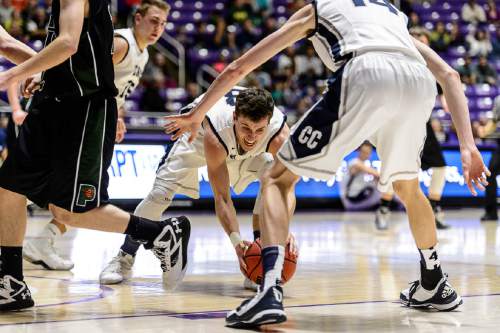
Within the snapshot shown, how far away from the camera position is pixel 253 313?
138 inches

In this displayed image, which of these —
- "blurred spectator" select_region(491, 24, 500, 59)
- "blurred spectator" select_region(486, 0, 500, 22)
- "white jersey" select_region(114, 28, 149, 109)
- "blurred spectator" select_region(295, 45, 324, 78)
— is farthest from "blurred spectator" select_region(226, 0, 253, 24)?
"white jersey" select_region(114, 28, 149, 109)

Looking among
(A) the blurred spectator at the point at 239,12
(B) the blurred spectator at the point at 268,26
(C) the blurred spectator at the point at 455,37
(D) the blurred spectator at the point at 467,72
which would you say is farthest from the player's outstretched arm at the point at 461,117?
(C) the blurred spectator at the point at 455,37

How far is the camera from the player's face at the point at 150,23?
604 cm

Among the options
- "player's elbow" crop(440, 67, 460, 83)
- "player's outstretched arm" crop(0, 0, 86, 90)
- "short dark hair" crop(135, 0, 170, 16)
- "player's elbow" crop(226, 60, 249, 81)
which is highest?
"short dark hair" crop(135, 0, 170, 16)

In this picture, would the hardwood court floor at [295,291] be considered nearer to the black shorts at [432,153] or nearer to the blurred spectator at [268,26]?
the black shorts at [432,153]

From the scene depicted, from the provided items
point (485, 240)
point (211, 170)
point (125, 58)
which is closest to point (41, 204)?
point (211, 170)

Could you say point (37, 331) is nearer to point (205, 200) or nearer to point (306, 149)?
point (306, 149)

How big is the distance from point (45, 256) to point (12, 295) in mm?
1837

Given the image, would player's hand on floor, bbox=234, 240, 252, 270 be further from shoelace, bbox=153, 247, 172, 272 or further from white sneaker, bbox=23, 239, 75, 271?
white sneaker, bbox=23, 239, 75, 271

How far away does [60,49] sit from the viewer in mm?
3789

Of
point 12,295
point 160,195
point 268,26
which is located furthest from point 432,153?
point 268,26

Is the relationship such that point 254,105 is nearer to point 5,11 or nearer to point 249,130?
point 249,130

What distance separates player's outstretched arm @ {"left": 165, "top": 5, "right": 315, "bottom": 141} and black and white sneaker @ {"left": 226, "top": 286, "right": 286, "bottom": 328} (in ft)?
2.83

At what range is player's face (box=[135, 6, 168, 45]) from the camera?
19.8 ft
